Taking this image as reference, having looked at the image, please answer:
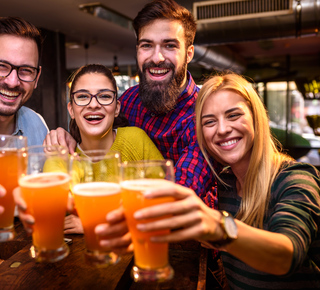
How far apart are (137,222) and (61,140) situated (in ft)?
3.98

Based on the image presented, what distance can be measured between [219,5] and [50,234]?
13.4ft

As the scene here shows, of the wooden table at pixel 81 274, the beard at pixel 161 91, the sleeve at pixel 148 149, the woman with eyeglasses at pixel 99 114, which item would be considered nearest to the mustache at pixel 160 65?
the beard at pixel 161 91

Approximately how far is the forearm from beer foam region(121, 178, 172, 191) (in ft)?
1.03

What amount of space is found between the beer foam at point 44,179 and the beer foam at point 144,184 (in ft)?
0.62

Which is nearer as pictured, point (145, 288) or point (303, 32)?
point (145, 288)

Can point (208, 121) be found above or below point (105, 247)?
above

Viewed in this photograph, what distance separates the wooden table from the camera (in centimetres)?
113

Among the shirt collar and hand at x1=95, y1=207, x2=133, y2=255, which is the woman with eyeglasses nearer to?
the shirt collar

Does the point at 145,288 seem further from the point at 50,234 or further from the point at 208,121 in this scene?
the point at 208,121

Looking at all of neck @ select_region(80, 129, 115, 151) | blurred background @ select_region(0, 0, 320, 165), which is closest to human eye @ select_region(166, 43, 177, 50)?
blurred background @ select_region(0, 0, 320, 165)

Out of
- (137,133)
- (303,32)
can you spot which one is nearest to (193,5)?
(303,32)

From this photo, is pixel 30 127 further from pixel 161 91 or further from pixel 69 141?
pixel 161 91

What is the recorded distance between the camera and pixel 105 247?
85 centimetres

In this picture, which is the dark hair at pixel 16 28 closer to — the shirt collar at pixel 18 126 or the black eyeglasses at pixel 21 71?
the black eyeglasses at pixel 21 71
